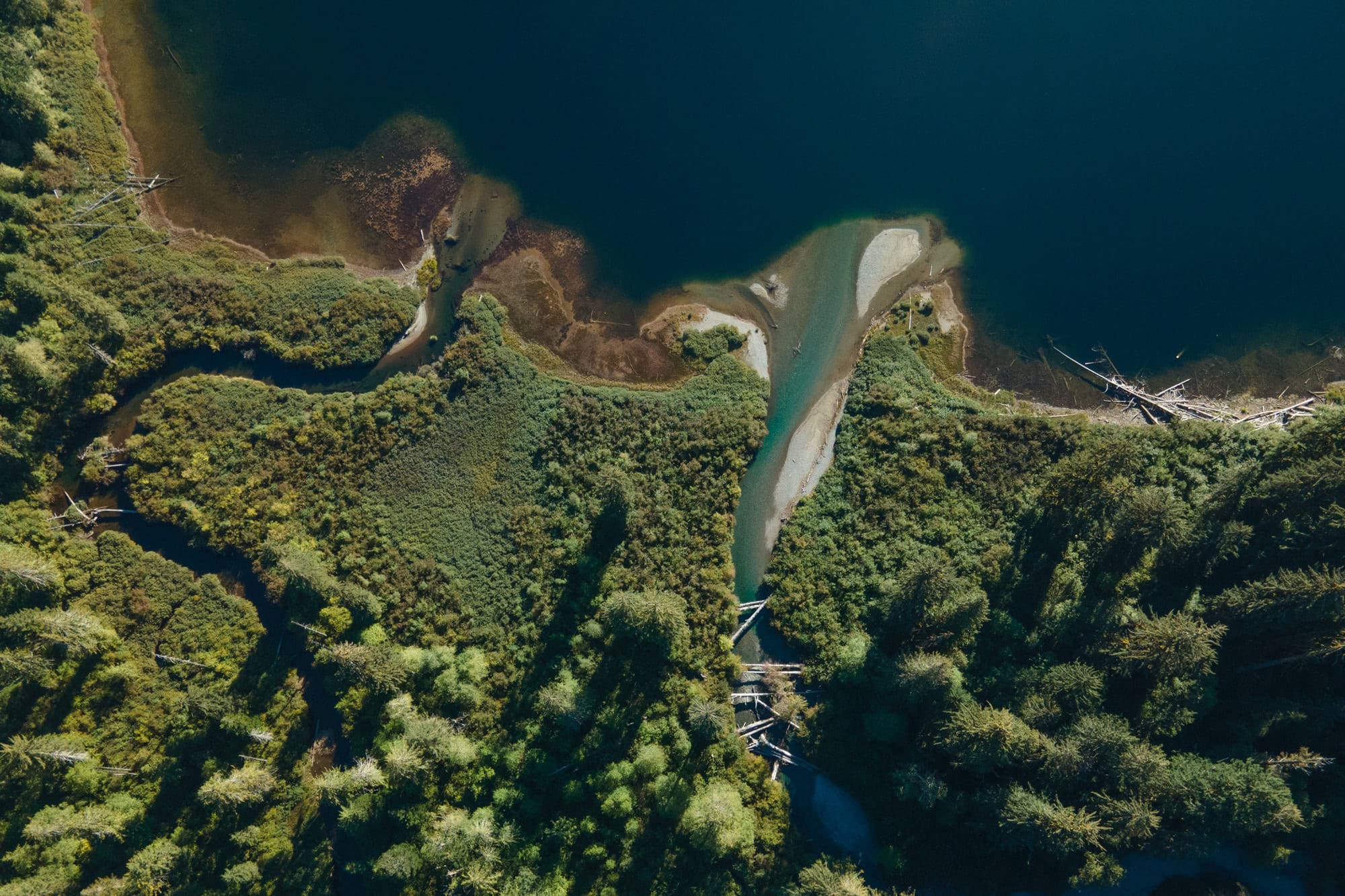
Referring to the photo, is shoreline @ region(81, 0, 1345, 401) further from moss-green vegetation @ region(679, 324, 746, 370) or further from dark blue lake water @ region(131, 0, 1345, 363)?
moss-green vegetation @ region(679, 324, 746, 370)

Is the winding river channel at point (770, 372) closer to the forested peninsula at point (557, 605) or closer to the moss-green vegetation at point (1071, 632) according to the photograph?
the forested peninsula at point (557, 605)

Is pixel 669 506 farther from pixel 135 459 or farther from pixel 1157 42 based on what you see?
pixel 1157 42

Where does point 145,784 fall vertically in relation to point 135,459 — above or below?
below

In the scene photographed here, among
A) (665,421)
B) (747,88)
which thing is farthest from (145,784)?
(747,88)

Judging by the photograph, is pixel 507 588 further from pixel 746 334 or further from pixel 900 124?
pixel 900 124

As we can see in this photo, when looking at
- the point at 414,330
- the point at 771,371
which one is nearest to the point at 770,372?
the point at 771,371

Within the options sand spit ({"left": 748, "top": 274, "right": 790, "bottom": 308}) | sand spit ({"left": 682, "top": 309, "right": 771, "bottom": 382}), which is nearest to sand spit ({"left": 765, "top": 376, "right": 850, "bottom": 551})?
sand spit ({"left": 682, "top": 309, "right": 771, "bottom": 382})

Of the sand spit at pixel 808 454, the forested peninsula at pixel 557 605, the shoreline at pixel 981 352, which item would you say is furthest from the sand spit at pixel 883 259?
the sand spit at pixel 808 454
